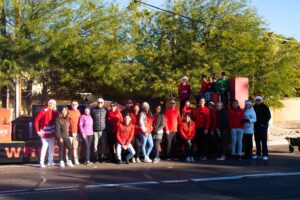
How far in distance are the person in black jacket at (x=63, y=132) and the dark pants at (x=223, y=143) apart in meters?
4.36

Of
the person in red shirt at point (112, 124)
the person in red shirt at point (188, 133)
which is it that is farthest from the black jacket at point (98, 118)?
the person in red shirt at point (188, 133)

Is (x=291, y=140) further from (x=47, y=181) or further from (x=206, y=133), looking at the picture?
(x=47, y=181)

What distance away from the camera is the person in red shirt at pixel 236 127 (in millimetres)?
13953

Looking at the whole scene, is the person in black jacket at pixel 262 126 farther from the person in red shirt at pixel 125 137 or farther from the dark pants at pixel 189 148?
the person in red shirt at pixel 125 137

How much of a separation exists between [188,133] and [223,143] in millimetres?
1226

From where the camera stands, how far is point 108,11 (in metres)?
18.9

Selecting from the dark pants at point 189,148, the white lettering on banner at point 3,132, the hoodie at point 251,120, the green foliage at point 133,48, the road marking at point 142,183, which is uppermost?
the green foliage at point 133,48

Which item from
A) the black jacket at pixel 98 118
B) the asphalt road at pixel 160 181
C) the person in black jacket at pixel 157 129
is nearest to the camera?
the asphalt road at pixel 160 181

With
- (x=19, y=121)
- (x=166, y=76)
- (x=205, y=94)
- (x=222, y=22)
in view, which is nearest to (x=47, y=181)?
(x=19, y=121)

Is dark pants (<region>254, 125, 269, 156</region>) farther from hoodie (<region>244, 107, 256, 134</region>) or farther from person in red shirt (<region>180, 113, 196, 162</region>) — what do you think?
person in red shirt (<region>180, 113, 196, 162</region>)

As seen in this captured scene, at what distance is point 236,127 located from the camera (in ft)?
45.9

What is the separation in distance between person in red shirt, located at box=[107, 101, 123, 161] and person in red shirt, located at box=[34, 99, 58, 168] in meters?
1.49

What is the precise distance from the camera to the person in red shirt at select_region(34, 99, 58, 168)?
1261 centimetres

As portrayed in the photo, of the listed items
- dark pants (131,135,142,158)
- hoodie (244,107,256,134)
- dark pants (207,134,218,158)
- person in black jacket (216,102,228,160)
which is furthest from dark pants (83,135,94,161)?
hoodie (244,107,256,134)
